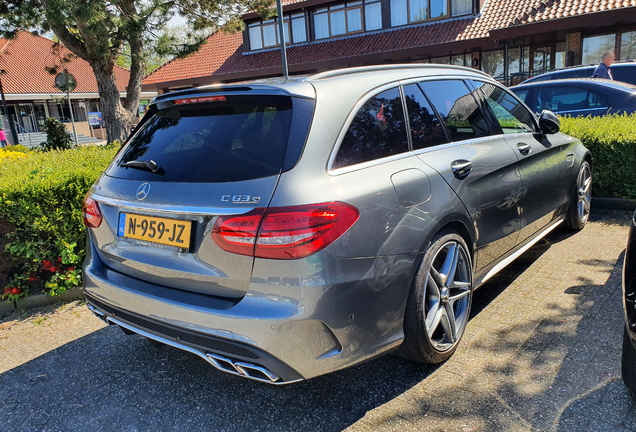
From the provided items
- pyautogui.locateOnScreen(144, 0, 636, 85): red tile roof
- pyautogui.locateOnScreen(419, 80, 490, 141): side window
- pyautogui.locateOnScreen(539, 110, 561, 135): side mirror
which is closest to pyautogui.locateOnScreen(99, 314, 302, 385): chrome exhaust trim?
pyautogui.locateOnScreen(419, 80, 490, 141): side window

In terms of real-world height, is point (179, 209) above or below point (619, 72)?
below

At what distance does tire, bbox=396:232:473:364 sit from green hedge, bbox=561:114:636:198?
13.0 ft

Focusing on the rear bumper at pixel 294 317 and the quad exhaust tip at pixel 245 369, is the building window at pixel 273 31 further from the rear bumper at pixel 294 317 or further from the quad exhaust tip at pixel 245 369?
the quad exhaust tip at pixel 245 369

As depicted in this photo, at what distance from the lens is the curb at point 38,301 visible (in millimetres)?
4219

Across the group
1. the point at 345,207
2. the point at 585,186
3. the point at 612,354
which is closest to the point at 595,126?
the point at 585,186

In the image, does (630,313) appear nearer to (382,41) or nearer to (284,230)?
(284,230)

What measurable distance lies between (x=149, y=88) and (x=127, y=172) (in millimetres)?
29912

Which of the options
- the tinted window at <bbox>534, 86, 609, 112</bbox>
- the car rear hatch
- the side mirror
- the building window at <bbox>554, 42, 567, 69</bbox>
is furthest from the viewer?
the building window at <bbox>554, 42, 567, 69</bbox>

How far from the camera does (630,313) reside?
223cm

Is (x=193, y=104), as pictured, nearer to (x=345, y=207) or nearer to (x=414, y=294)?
(x=345, y=207)

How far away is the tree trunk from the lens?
10.5m

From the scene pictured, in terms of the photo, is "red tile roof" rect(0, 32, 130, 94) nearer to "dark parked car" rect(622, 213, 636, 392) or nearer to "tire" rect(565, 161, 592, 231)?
"tire" rect(565, 161, 592, 231)

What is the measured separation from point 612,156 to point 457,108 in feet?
12.0

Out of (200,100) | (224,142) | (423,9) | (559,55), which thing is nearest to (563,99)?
(200,100)
